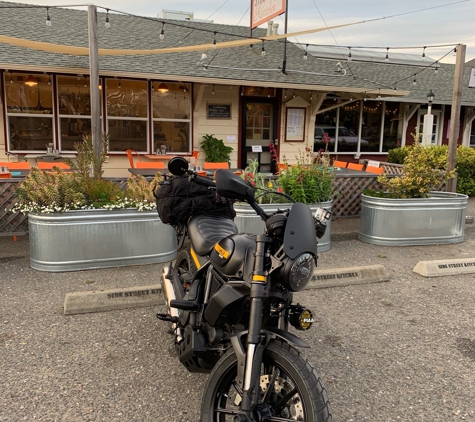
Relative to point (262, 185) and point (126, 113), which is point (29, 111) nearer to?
point (126, 113)

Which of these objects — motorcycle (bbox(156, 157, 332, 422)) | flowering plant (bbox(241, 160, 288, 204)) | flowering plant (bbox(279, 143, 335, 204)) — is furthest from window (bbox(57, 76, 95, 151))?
motorcycle (bbox(156, 157, 332, 422))

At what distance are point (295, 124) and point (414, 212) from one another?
638cm

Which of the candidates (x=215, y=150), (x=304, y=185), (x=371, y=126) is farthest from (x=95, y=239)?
(x=371, y=126)

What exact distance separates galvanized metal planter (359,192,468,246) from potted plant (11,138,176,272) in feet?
9.89

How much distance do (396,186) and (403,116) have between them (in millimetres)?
9355

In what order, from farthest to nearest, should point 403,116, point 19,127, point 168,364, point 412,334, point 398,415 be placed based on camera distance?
point 403,116, point 19,127, point 412,334, point 168,364, point 398,415

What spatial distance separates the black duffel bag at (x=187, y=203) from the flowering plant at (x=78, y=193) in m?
1.90

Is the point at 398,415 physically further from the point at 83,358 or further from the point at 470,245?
the point at 470,245

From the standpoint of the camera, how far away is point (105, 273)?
199 inches

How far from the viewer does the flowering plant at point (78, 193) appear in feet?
16.6

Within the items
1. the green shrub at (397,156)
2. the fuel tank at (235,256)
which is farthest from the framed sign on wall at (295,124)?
the fuel tank at (235,256)

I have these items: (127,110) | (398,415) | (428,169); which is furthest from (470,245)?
(127,110)

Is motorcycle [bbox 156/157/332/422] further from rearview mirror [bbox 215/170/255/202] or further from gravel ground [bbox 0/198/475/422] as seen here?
gravel ground [bbox 0/198/475/422]

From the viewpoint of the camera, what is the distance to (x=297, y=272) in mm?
2047
